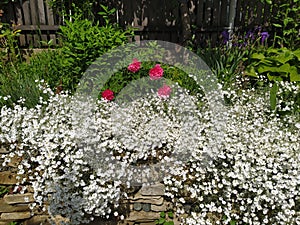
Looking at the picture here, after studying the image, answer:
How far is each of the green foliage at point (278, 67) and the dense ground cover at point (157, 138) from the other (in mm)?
27

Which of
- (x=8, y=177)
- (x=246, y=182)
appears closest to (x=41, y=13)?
(x=8, y=177)

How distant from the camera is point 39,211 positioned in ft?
11.0

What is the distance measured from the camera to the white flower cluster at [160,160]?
3.12 metres

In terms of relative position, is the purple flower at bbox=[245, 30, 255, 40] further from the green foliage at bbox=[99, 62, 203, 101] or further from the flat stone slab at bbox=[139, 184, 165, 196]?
the flat stone slab at bbox=[139, 184, 165, 196]

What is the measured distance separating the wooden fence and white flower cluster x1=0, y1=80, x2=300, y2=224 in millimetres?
2063

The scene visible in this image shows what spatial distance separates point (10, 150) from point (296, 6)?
4676 millimetres

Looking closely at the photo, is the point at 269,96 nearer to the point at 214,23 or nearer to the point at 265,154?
the point at 265,154

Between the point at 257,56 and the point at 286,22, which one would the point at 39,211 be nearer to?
the point at 257,56

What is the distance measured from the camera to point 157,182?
128 inches

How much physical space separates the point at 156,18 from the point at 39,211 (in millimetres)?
3362

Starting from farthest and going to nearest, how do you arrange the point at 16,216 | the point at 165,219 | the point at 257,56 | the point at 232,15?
1. the point at 232,15
2. the point at 257,56
3. the point at 16,216
4. the point at 165,219

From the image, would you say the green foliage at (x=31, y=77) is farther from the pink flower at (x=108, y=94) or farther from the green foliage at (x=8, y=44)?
the pink flower at (x=108, y=94)

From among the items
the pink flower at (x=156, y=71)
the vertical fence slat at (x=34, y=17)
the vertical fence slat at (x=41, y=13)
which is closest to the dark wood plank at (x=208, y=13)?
the pink flower at (x=156, y=71)

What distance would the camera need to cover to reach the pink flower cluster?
12.6 ft
